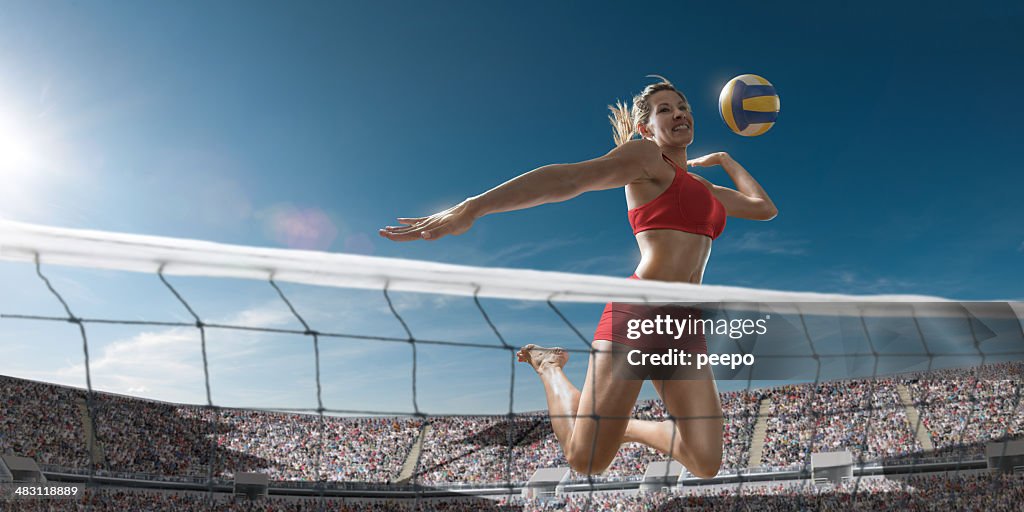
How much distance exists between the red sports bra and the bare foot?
84 centimetres

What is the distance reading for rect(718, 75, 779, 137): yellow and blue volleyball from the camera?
14.3ft

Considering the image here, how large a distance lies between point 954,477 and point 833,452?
4009 millimetres

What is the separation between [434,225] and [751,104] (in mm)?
2796

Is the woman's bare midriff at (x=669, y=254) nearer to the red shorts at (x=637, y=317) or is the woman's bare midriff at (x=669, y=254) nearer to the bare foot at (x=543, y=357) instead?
the red shorts at (x=637, y=317)

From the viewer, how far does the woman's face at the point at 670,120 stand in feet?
11.1

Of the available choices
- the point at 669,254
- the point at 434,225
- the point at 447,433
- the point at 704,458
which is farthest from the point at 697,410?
the point at 447,433

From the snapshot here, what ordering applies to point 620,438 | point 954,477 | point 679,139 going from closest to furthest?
point 620,438 → point 679,139 → point 954,477

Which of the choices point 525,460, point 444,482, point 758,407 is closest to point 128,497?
point 444,482

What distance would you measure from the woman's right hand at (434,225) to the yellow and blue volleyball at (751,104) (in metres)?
2.59

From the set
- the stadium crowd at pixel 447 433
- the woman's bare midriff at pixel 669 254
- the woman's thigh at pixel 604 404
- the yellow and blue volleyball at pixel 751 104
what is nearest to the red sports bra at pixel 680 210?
the woman's bare midriff at pixel 669 254

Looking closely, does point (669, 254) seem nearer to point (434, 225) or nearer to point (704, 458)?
point (704, 458)

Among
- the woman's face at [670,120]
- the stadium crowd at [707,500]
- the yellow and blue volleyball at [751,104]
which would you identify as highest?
the yellow and blue volleyball at [751,104]

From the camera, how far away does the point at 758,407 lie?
1015 inches

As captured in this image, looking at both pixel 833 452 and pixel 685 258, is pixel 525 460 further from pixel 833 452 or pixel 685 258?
pixel 685 258
